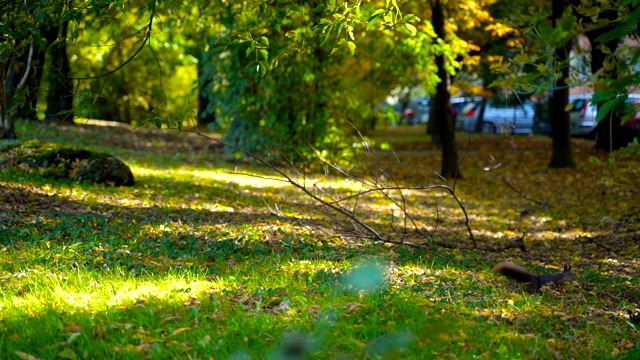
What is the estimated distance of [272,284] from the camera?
6.06 m

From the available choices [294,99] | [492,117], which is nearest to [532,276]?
[294,99]

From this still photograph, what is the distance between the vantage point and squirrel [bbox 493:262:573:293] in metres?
6.81

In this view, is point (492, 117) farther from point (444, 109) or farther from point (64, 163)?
point (64, 163)

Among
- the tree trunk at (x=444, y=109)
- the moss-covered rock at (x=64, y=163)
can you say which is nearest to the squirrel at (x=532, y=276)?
the moss-covered rock at (x=64, y=163)

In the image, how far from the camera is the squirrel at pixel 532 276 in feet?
22.3

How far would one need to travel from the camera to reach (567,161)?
19.4m

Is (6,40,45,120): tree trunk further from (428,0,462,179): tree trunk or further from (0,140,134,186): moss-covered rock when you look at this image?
(428,0,462,179): tree trunk

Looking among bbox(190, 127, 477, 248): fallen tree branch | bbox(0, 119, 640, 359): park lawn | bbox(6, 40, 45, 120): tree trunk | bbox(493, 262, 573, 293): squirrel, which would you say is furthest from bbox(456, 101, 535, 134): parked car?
bbox(493, 262, 573, 293): squirrel

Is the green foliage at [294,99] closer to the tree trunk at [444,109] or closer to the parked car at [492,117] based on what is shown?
the tree trunk at [444,109]

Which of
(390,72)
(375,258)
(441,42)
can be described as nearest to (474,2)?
(441,42)

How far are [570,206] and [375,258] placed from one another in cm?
803

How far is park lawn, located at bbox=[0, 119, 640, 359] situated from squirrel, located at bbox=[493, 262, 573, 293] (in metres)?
0.12

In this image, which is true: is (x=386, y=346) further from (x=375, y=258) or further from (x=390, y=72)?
(x=390, y=72)

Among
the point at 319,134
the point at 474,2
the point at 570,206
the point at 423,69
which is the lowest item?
the point at 570,206
